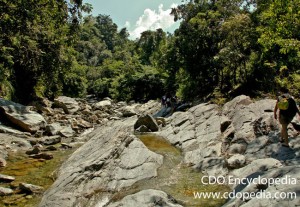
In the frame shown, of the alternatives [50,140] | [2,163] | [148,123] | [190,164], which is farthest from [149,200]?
[148,123]

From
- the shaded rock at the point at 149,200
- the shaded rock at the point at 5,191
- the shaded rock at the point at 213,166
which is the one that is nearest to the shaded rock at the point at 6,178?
the shaded rock at the point at 5,191

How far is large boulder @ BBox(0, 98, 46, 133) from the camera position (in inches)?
653

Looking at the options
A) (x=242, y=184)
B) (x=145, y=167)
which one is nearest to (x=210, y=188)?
(x=242, y=184)

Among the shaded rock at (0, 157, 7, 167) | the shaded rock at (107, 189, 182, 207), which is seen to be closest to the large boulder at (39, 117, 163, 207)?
the shaded rock at (107, 189, 182, 207)

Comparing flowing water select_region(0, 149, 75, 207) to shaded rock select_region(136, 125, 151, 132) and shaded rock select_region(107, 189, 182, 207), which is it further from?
shaded rock select_region(136, 125, 151, 132)

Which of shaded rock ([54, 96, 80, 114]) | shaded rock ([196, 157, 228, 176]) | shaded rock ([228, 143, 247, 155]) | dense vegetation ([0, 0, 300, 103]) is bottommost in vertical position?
shaded rock ([196, 157, 228, 176])

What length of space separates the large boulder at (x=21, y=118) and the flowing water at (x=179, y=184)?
9.58 meters

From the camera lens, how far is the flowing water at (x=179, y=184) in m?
7.02

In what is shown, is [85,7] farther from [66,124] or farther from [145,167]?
[66,124]

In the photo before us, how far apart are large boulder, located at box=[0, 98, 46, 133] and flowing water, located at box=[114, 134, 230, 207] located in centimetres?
958

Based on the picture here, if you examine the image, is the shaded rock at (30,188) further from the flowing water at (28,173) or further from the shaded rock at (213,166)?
the shaded rock at (213,166)

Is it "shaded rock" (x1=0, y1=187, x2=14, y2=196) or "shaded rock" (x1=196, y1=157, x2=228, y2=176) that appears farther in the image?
"shaded rock" (x1=196, y1=157, x2=228, y2=176)

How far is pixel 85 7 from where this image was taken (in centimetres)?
1248

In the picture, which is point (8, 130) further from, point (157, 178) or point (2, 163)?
point (157, 178)
